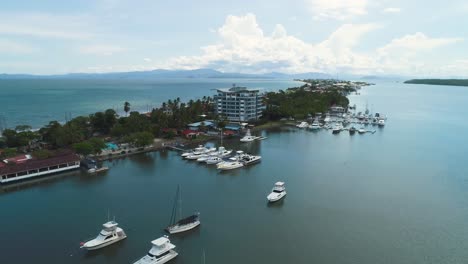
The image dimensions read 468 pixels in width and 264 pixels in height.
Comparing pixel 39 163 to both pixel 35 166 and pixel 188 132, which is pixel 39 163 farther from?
pixel 188 132

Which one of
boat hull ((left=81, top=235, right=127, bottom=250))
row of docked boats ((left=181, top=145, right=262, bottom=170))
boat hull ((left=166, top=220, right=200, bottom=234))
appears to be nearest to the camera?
boat hull ((left=81, top=235, right=127, bottom=250))

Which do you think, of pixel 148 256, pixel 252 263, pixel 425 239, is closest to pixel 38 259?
pixel 148 256

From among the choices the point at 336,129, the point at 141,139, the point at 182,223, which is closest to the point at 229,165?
the point at 141,139

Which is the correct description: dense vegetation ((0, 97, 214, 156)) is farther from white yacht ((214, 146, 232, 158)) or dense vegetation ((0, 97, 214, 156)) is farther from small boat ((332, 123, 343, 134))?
small boat ((332, 123, 343, 134))

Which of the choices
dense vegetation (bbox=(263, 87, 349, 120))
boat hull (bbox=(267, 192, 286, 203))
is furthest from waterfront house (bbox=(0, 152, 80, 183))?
dense vegetation (bbox=(263, 87, 349, 120))

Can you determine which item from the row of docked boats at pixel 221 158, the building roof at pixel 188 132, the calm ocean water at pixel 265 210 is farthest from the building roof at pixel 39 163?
the building roof at pixel 188 132
